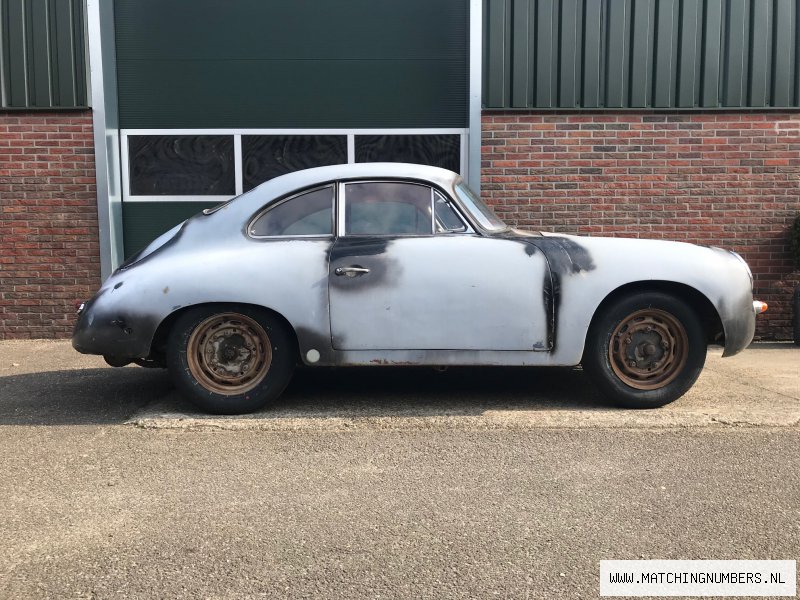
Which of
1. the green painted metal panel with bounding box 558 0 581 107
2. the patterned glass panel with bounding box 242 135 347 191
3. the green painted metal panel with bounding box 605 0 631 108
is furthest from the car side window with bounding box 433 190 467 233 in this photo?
the green painted metal panel with bounding box 605 0 631 108

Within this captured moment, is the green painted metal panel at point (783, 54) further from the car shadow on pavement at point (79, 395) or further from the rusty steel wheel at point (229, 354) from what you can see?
the car shadow on pavement at point (79, 395)

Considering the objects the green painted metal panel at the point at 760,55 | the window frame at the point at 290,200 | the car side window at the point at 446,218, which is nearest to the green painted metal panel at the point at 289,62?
the green painted metal panel at the point at 760,55

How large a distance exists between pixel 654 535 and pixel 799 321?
19.4 feet

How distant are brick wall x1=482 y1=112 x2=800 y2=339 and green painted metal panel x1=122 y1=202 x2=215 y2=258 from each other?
341cm

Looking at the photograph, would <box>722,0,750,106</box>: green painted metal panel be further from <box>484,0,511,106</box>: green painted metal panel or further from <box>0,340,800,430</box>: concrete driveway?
<box>0,340,800,430</box>: concrete driveway

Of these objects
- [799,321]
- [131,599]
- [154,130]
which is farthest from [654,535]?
[154,130]

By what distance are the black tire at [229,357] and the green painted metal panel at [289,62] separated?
426cm

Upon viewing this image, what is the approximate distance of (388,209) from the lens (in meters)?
4.93

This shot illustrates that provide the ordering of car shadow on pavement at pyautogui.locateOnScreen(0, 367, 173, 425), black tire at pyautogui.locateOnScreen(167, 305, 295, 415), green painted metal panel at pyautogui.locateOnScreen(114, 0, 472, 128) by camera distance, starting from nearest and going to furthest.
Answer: black tire at pyautogui.locateOnScreen(167, 305, 295, 415) → car shadow on pavement at pyautogui.locateOnScreen(0, 367, 173, 425) → green painted metal panel at pyautogui.locateOnScreen(114, 0, 472, 128)

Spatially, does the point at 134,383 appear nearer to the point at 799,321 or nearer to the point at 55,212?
the point at 55,212

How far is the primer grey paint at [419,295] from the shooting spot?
4699mm

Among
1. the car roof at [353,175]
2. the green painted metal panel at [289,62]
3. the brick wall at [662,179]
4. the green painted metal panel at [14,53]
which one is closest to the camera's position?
the car roof at [353,175]

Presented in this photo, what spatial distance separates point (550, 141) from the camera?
8273 millimetres

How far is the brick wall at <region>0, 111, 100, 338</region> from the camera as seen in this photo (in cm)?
812
